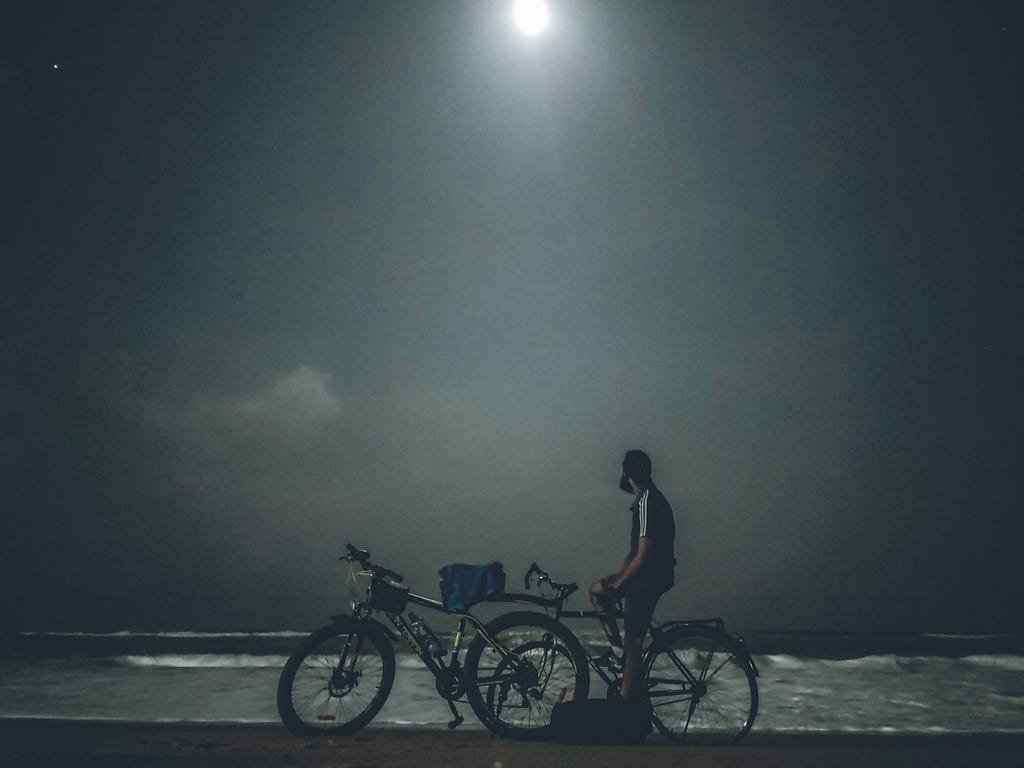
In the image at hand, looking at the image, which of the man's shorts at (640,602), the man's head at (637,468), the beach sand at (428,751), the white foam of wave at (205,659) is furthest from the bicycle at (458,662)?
the white foam of wave at (205,659)

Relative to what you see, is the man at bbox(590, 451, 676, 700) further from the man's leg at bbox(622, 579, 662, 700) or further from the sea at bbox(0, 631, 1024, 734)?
the sea at bbox(0, 631, 1024, 734)

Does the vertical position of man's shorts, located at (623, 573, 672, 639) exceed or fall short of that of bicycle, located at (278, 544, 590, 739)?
it exceeds it

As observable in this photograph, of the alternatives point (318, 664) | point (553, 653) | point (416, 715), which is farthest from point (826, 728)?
point (318, 664)

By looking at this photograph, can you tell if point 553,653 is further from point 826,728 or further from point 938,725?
point 938,725

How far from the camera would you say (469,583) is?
187 inches

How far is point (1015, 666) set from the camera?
12812mm

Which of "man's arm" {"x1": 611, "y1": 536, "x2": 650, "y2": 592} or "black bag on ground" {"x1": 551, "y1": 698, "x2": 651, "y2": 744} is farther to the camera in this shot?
"man's arm" {"x1": 611, "y1": 536, "x2": 650, "y2": 592}

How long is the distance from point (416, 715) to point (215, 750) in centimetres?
292

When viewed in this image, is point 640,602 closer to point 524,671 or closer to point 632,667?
point 632,667

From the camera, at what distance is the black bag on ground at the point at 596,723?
4621 millimetres

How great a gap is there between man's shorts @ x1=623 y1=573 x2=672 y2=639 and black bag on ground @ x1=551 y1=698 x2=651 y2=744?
0.48 meters

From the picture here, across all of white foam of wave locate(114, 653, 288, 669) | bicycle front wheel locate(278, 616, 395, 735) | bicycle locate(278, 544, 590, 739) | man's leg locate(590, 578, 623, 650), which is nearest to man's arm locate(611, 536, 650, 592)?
man's leg locate(590, 578, 623, 650)

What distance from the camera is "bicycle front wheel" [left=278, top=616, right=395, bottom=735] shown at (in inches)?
187

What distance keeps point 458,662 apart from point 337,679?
2.61 feet
